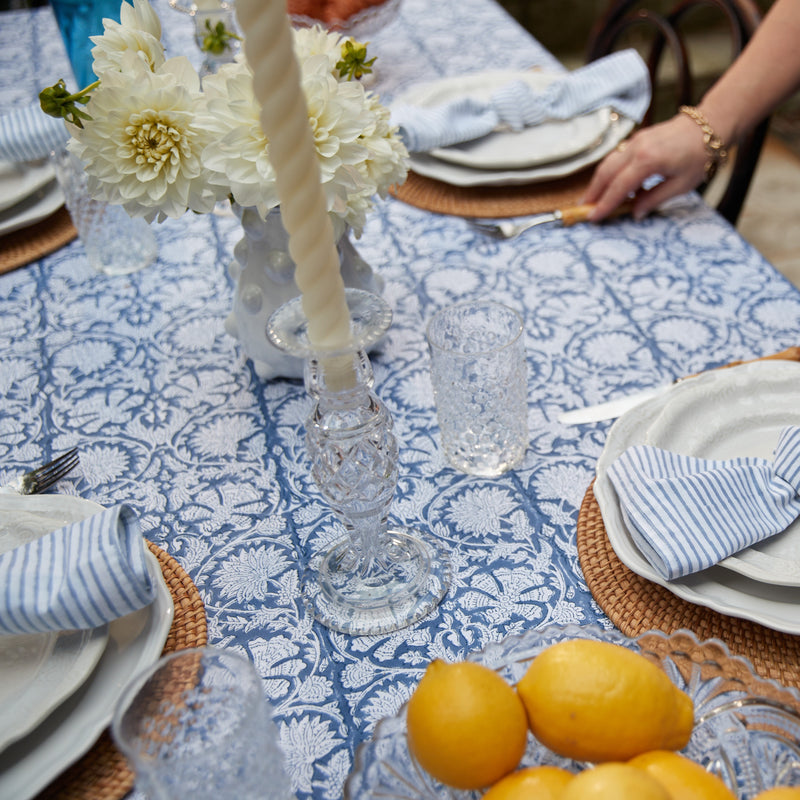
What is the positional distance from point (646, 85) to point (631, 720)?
3.43ft

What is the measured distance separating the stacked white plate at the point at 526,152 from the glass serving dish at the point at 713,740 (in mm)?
775

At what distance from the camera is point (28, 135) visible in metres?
1.11

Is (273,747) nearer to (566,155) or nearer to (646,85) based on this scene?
(566,155)

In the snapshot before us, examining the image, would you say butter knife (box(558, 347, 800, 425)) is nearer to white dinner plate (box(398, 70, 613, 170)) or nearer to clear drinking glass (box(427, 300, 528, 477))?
clear drinking glass (box(427, 300, 528, 477))

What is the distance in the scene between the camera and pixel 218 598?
67 cm

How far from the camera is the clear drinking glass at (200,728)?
41 cm

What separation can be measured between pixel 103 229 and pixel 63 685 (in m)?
0.69

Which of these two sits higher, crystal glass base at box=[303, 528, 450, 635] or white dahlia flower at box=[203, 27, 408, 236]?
white dahlia flower at box=[203, 27, 408, 236]

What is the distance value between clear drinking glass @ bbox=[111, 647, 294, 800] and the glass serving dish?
0.06 metres

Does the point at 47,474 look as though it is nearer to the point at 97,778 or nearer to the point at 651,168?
the point at 97,778

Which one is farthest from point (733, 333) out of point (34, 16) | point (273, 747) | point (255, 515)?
point (34, 16)

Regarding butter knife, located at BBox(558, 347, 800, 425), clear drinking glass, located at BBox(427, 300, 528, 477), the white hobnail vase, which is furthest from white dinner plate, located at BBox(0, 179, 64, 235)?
butter knife, located at BBox(558, 347, 800, 425)

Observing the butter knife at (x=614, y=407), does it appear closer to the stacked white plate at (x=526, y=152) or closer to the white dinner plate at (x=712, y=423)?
the white dinner plate at (x=712, y=423)

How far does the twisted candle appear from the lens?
0.41 meters
